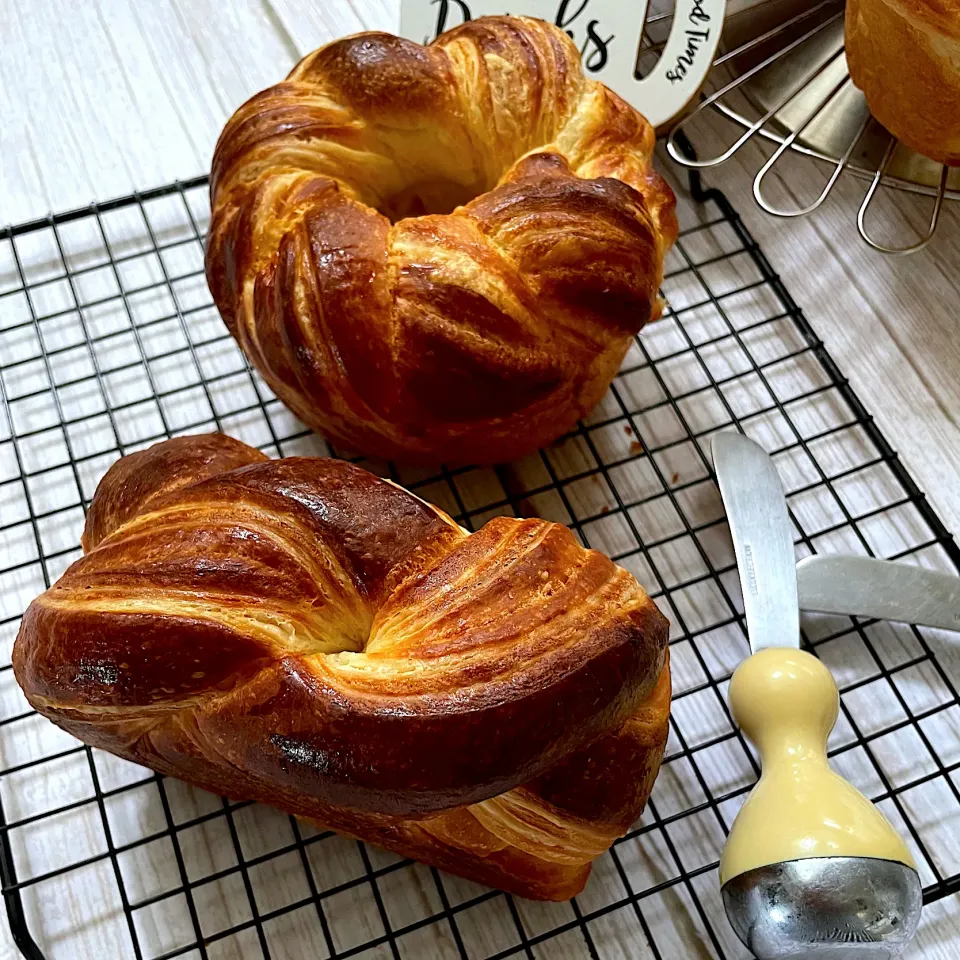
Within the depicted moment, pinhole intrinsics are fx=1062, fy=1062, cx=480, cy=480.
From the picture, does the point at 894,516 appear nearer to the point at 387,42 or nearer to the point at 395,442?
the point at 395,442

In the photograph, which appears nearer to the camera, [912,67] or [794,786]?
[794,786]

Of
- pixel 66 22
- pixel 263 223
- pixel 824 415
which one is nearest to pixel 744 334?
pixel 824 415

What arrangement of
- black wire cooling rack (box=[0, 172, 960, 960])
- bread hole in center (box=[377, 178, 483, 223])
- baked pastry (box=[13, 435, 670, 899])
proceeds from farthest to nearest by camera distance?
bread hole in center (box=[377, 178, 483, 223])
black wire cooling rack (box=[0, 172, 960, 960])
baked pastry (box=[13, 435, 670, 899])

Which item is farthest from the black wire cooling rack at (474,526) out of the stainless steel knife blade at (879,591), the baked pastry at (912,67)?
the baked pastry at (912,67)

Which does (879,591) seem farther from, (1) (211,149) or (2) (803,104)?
(1) (211,149)

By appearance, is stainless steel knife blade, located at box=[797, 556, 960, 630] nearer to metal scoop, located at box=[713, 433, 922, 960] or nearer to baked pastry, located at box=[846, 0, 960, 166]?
metal scoop, located at box=[713, 433, 922, 960]

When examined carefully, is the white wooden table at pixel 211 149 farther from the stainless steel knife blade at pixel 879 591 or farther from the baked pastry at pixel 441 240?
the baked pastry at pixel 441 240

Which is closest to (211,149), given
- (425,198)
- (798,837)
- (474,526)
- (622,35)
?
(425,198)

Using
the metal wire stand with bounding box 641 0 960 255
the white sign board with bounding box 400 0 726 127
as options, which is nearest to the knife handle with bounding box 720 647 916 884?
the metal wire stand with bounding box 641 0 960 255
